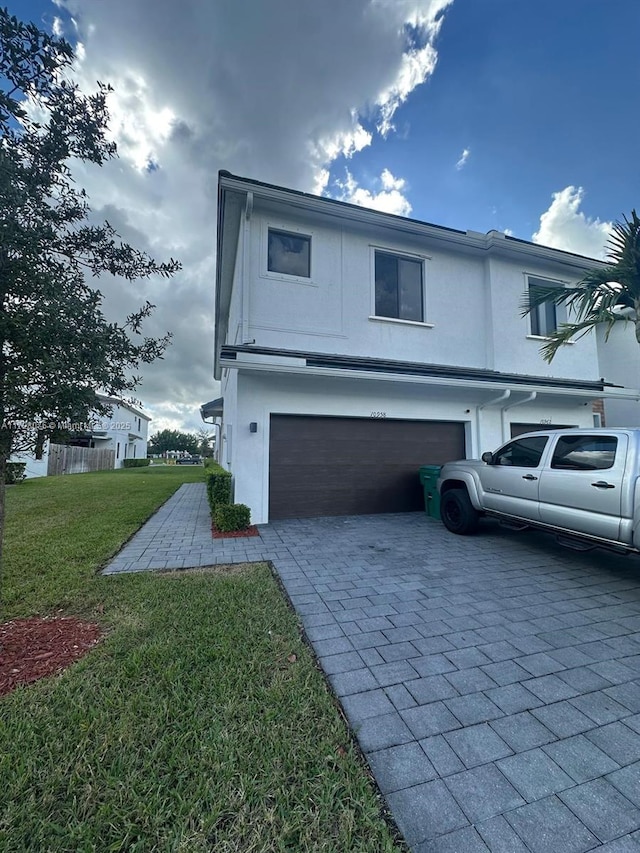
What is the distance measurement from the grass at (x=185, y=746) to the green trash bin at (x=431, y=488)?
5.52m

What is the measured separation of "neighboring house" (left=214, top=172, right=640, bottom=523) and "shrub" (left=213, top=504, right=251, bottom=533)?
24.4 inches

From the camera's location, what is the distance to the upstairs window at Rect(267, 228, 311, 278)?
8539 mm

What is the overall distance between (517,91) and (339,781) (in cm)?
1342

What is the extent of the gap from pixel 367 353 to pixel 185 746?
815cm

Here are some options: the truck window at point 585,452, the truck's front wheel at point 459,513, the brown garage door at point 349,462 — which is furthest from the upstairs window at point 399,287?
the truck window at point 585,452

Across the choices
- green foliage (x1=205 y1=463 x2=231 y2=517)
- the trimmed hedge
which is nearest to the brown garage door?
green foliage (x1=205 y1=463 x2=231 y2=517)

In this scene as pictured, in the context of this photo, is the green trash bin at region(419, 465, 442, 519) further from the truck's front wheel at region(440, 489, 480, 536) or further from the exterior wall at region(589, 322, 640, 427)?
the exterior wall at region(589, 322, 640, 427)

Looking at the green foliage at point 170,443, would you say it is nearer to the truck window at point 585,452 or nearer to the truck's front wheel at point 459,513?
the truck's front wheel at point 459,513

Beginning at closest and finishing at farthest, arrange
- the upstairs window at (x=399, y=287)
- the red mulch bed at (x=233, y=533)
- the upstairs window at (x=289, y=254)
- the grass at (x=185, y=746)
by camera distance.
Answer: the grass at (x=185, y=746) → the red mulch bed at (x=233, y=533) → the upstairs window at (x=289, y=254) → the upstairs window at (x=399, y=287)

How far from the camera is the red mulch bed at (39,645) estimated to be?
2.82 meters

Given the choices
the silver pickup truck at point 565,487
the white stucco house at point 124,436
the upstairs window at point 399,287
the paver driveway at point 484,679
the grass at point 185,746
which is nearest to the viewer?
the grass at point 185,746

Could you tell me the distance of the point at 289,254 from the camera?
870cm

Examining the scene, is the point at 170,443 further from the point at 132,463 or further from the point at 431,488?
the point at 431,488

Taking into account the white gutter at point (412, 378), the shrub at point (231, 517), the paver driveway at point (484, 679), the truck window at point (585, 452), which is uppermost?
the white gutter at point (412, 378)
